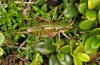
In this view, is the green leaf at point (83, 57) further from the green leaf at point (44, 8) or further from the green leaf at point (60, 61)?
the green leaf at point (44, 8)

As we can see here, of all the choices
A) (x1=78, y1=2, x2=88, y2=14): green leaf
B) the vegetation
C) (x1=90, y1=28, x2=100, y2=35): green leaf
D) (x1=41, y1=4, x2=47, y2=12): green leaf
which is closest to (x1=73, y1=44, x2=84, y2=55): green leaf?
the vegetation

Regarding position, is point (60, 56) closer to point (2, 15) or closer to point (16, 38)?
point (16, 38)

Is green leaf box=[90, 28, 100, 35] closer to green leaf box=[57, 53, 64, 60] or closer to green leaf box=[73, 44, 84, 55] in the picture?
green leaf box=[73, 44, 84, 55]

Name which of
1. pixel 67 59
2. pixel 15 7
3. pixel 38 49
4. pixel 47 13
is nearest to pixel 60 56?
pixel 67 59

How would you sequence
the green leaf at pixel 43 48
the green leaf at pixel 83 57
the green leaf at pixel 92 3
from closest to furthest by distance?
the green leaf at pixel 92 3, the green leaf at pixel 83 57, the green leaf at pixel 43 48

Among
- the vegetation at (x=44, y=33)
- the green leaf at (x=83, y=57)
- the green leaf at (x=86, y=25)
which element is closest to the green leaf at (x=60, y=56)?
the vegetation at (x=44, y=33)

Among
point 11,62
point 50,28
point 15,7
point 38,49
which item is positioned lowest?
point 11,62

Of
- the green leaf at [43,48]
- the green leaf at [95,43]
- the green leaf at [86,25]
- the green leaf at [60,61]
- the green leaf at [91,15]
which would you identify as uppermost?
the green leaf at [91,15]

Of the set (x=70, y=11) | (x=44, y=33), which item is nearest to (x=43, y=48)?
(x=44, y=33)
